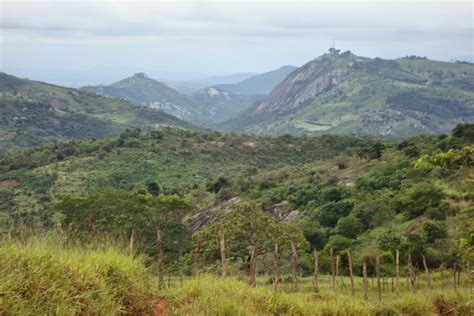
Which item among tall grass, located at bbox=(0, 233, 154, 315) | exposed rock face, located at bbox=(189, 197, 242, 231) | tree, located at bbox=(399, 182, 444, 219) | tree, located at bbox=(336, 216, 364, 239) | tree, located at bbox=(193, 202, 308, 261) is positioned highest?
tall grass, located at bbox=(0, 233, 154, 315)

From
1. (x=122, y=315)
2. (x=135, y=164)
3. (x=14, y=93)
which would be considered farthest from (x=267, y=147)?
(x=14, y=93)

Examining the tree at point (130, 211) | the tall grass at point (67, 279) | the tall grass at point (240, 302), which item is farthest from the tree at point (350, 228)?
the tall grass at point (67, 279)

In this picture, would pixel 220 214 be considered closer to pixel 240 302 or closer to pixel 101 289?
pixel 240 302

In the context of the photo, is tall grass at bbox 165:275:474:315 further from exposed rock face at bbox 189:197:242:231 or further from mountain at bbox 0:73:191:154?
mountain at bbox 0:73:191:154

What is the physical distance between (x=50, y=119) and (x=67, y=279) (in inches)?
6686

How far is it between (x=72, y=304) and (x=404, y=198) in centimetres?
3105

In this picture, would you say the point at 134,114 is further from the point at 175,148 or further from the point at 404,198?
the point at 404,198

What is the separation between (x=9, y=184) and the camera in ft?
230

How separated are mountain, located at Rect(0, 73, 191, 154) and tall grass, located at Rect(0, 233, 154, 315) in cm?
12861

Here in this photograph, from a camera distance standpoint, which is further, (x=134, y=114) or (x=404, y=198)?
(x=134, y=114)

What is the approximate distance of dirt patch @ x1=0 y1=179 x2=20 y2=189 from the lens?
68.6 meters

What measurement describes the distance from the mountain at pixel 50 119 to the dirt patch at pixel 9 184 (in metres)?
56.8

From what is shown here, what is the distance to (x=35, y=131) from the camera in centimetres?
14900

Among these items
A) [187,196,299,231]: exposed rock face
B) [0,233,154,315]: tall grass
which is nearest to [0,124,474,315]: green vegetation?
[0,233,154,315]: tall grass
